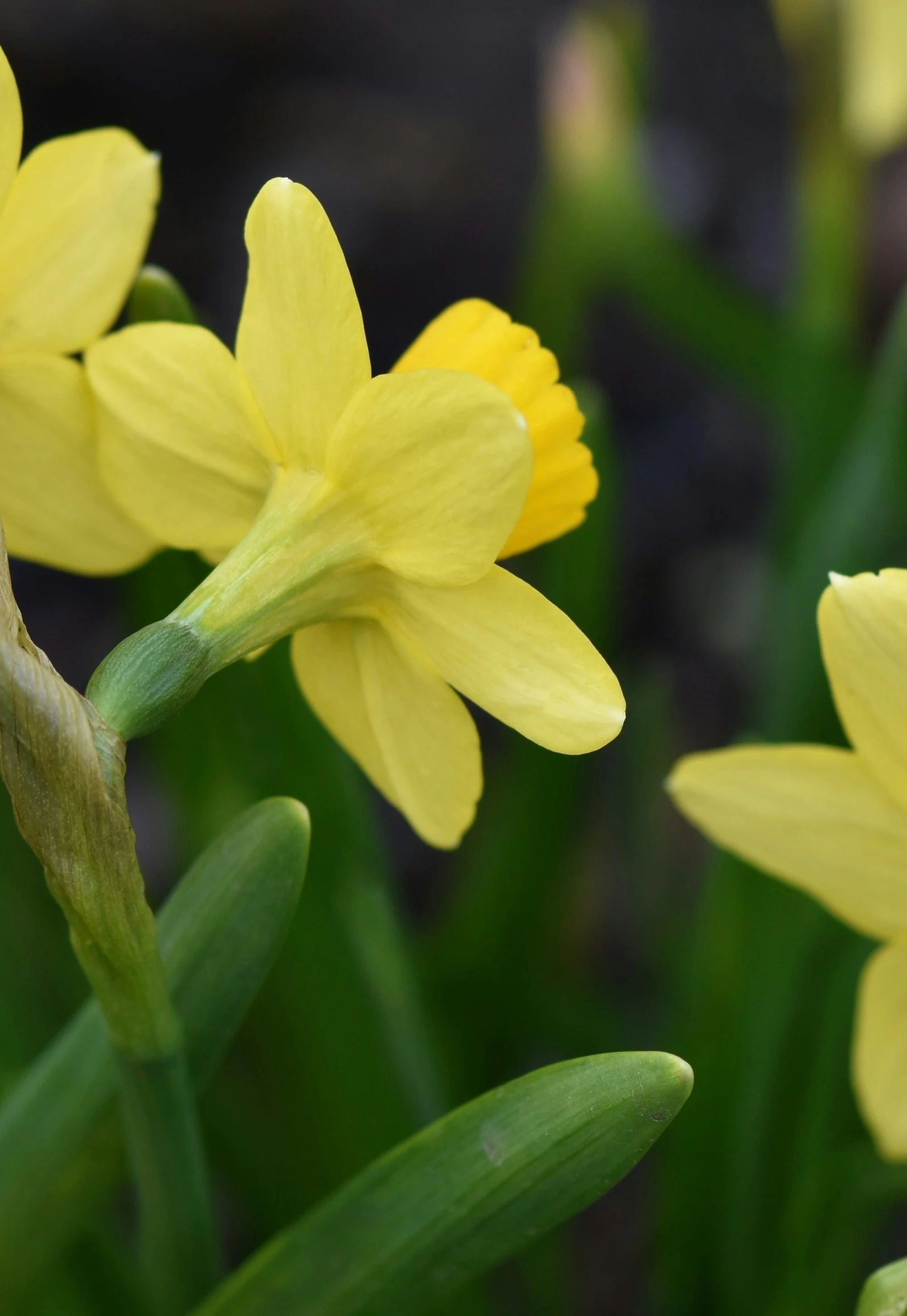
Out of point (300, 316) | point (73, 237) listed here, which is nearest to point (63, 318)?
point (73, 237)

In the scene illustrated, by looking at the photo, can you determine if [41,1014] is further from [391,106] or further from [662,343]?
[391,106]

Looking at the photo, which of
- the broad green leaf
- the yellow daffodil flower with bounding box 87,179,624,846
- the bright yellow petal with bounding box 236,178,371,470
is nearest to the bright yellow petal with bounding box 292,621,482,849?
the yellow daffodil flower with bounding box 87,179,624,846

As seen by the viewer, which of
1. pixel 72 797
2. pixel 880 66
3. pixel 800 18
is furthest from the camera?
pixel 800 18

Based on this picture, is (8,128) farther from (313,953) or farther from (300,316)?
(313,953)

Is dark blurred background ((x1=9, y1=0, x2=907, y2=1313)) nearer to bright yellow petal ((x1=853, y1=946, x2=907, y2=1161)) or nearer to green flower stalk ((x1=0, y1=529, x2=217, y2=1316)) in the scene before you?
bright yellow petal ((x1=853, y1=946, x2=907, y2=1161))

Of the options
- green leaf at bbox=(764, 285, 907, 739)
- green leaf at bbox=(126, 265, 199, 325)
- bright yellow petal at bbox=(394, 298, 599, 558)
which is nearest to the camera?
bright yellow petal at bbox=(394, 298, 599, 558)

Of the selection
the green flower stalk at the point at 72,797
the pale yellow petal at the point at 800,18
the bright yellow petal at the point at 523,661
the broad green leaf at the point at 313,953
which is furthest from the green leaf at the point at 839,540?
the green flower stalk at the point at 72,797

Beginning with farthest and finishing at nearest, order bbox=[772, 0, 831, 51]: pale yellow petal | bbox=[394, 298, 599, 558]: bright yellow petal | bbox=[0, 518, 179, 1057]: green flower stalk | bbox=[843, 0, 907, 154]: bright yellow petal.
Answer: bbox=[772, 0, 831, 51]: pale yellow petal
bbox=[843, 0, 907, 154]: bright yellow petal
bbox=[394, 298, 599, 558]: bright yellow petal
bbox=[0, 518, 179, 1057]: green flower stalk
